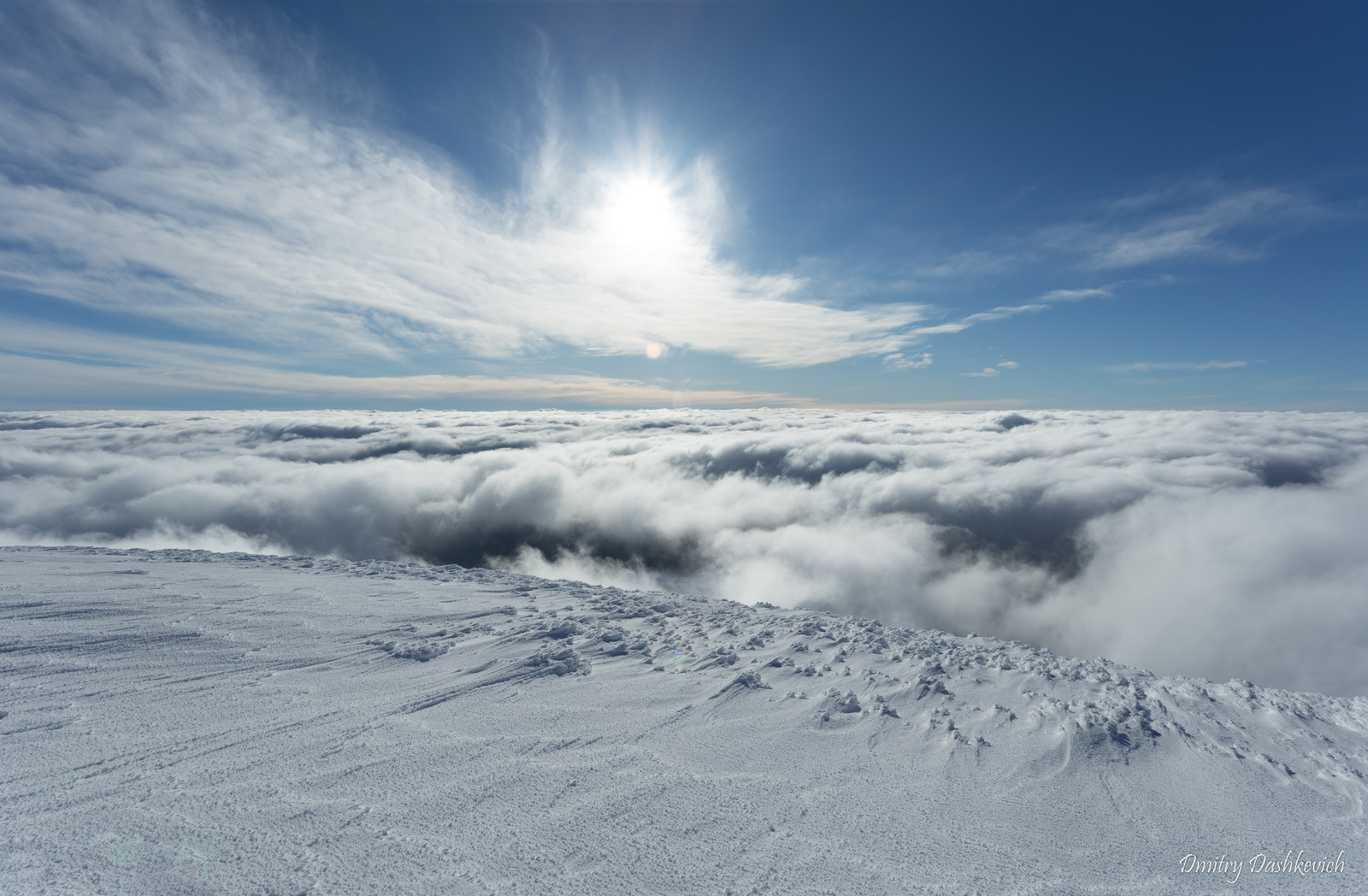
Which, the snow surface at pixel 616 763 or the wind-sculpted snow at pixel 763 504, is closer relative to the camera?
the snow surface at pixel 616 763

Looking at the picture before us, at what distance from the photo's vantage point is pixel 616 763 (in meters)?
4.37

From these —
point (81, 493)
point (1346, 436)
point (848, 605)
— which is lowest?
point (848, 605)

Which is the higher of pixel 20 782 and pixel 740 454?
pixel 20 782

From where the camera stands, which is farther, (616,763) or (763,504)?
(763,504)

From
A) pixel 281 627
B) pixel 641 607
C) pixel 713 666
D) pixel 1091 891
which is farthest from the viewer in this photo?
pixel 641 607

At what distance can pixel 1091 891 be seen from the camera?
3.25 m

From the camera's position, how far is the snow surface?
10.5 feet

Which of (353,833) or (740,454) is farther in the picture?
(740,454)

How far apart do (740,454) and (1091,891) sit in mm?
86545

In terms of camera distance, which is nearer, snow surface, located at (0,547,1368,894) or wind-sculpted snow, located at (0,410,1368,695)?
snow surface, located at (0,547,1368,894)

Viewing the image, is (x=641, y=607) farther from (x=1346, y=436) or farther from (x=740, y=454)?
(x=1346, y=436)

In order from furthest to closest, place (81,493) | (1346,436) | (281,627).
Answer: (1346,436)
(81,493)
(281,627)

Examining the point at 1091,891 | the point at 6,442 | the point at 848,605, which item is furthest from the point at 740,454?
the point at 6,442

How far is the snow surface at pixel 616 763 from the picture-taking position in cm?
319
